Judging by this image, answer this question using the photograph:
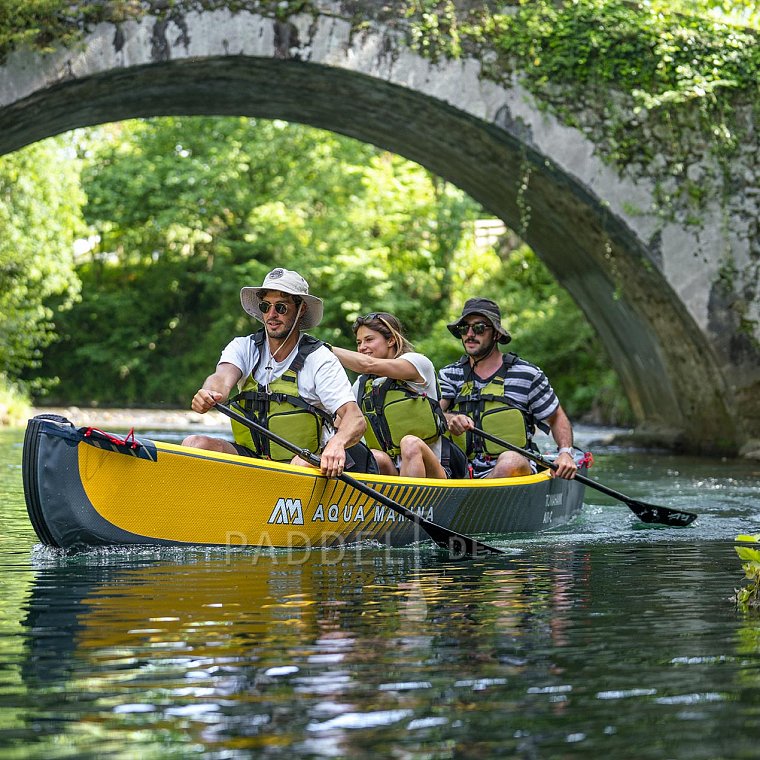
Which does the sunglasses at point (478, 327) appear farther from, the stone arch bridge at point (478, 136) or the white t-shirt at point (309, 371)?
the stone arch bridge at point (478, 136)

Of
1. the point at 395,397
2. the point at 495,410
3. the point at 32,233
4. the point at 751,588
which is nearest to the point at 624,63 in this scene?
the point at 495,410

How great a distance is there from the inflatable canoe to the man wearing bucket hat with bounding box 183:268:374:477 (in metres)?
0.25

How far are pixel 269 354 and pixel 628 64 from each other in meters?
5.68

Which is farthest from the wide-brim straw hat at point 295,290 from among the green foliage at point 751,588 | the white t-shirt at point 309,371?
the green foliage at point 751,588

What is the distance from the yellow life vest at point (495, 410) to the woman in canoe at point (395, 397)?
463 mm

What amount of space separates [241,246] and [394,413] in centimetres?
2014

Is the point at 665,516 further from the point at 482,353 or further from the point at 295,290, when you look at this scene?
the point at 295,290

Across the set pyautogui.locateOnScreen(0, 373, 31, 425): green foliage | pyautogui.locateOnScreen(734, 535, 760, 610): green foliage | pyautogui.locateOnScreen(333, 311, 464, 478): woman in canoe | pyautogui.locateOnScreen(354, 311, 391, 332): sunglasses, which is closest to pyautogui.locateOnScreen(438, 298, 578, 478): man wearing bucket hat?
pyautogui.locateOnScreen(333, 311, 464, 478): woman in canoe

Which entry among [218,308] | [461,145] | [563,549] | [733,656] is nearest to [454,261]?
[218,308]

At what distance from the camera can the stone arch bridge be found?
932 centimetres

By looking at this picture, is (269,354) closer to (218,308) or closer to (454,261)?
(454,261)

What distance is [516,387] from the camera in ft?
23.3

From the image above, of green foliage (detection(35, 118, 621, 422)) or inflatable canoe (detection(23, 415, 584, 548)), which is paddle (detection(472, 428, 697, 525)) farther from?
green foliage (detection(35, 118, 621, 422))

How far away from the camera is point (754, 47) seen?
1049 cm
